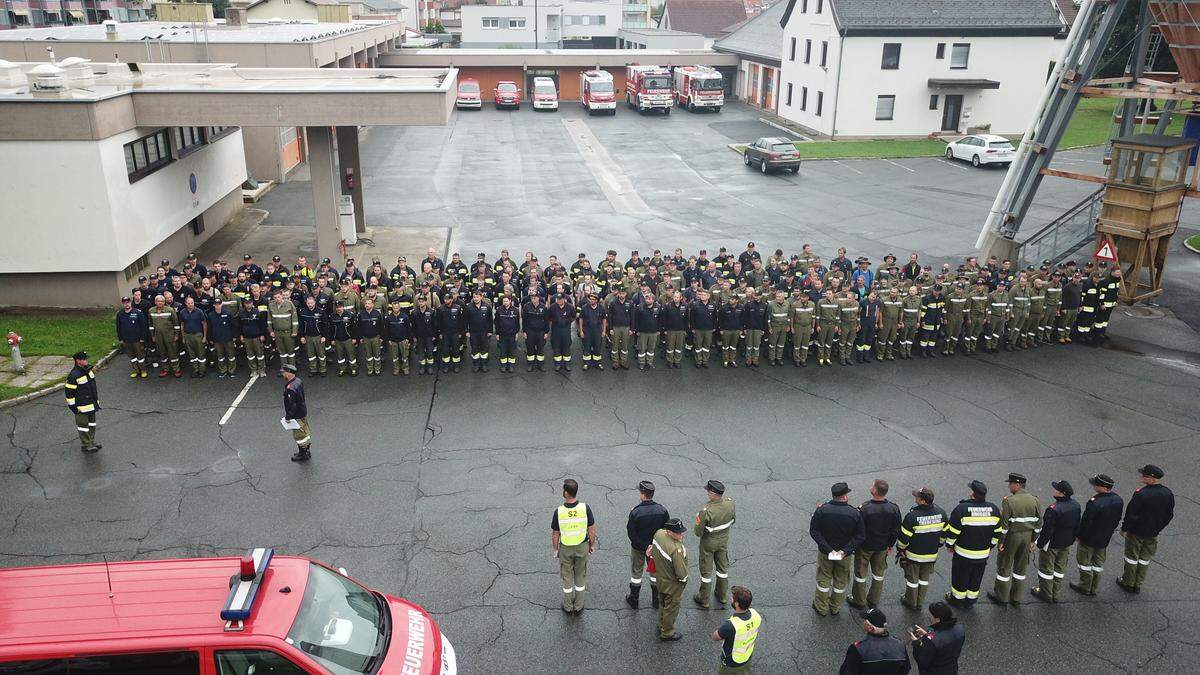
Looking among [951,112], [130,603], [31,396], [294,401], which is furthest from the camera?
[951,112]

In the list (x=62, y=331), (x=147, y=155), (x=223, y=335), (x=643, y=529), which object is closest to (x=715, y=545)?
(x=643, y=529)

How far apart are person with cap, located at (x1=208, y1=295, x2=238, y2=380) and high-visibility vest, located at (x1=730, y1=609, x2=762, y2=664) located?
37.9 ft

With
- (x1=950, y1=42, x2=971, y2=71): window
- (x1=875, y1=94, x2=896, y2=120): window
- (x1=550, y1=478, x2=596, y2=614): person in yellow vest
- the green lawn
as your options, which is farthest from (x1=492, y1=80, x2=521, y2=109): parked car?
(x1=550, y1=478, x2=596, y2=614): person in yellow vest

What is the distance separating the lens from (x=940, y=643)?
7.19m

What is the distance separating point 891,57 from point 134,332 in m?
37.6

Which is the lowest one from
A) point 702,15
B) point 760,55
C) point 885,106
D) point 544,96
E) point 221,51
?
point 544,96

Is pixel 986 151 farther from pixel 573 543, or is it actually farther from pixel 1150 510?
pixel 573 543

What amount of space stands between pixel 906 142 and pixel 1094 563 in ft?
120

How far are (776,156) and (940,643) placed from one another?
98.5 ft

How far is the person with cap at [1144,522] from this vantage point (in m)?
9.30

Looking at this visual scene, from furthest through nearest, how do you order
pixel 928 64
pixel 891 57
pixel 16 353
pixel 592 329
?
pixel 928 64 < pixel 891 57 < pixel 592 329 < pixel 16 353

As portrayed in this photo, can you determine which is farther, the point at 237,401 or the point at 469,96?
the point at 469,96

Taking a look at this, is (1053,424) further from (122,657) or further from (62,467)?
(62,467)

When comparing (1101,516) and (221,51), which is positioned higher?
(221,51)
